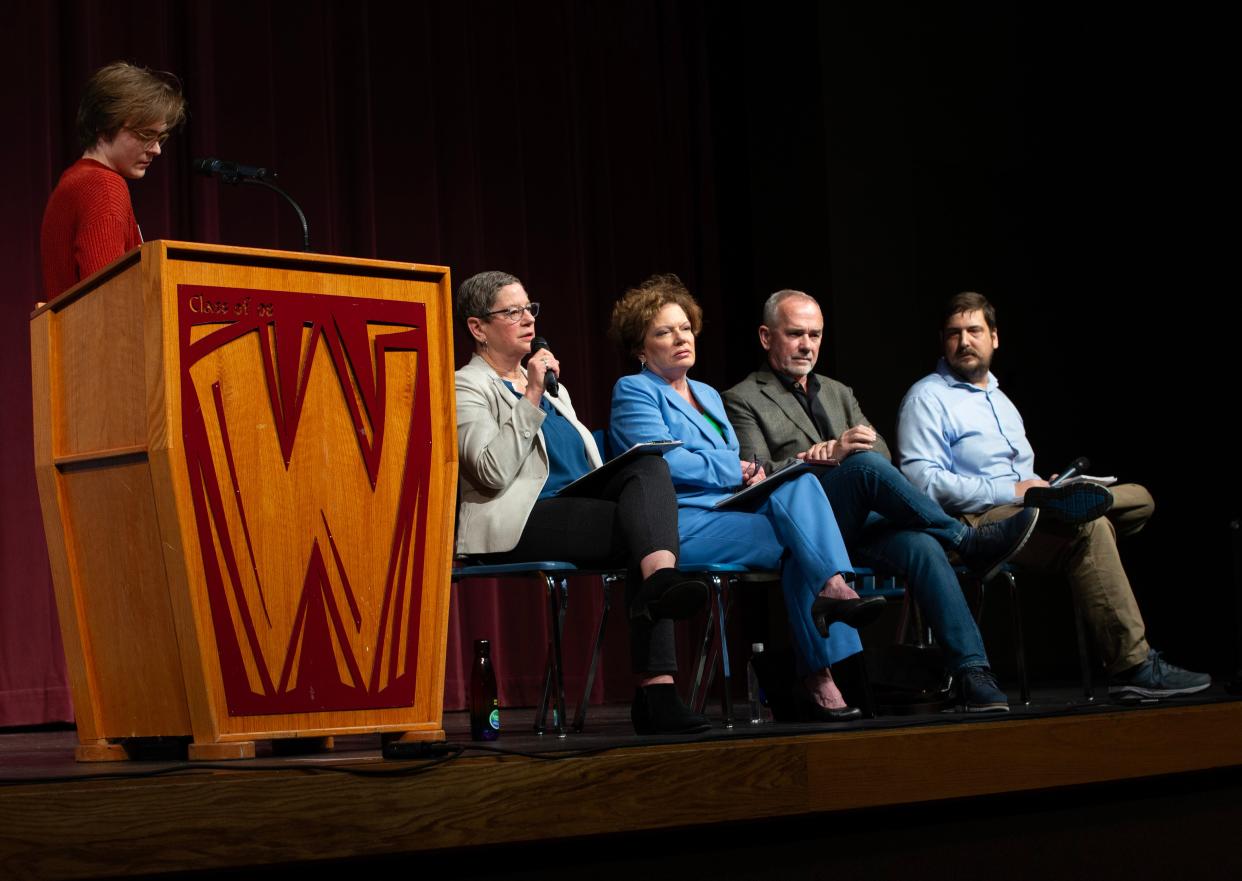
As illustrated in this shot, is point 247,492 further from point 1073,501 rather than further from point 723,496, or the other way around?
point 1073,501

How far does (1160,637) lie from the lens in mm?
5707

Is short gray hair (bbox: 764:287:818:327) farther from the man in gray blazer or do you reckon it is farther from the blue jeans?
the blue jeans

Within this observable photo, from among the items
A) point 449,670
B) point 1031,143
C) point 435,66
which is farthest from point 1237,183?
point 449,670

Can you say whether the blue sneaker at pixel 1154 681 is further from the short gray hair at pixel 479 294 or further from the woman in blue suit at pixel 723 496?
the short gray hair at pixel 479 294

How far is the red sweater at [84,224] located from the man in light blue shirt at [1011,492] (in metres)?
1.93

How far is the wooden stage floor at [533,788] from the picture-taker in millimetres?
1561

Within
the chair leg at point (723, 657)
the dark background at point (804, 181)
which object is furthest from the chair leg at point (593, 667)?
the dark background at point (804, 181)

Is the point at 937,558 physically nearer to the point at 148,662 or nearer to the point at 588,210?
the point at 148,662

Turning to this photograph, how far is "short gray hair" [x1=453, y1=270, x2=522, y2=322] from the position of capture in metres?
3.14

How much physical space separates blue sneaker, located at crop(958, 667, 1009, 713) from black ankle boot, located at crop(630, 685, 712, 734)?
0.75 metres

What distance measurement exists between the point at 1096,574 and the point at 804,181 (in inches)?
90.8

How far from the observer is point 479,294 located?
315 cm

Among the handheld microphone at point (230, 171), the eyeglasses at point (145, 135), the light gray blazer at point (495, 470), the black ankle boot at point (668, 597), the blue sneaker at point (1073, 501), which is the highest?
the eyeglasses at point (145, 135)

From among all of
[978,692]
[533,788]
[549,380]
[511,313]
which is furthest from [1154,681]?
[533,788]
